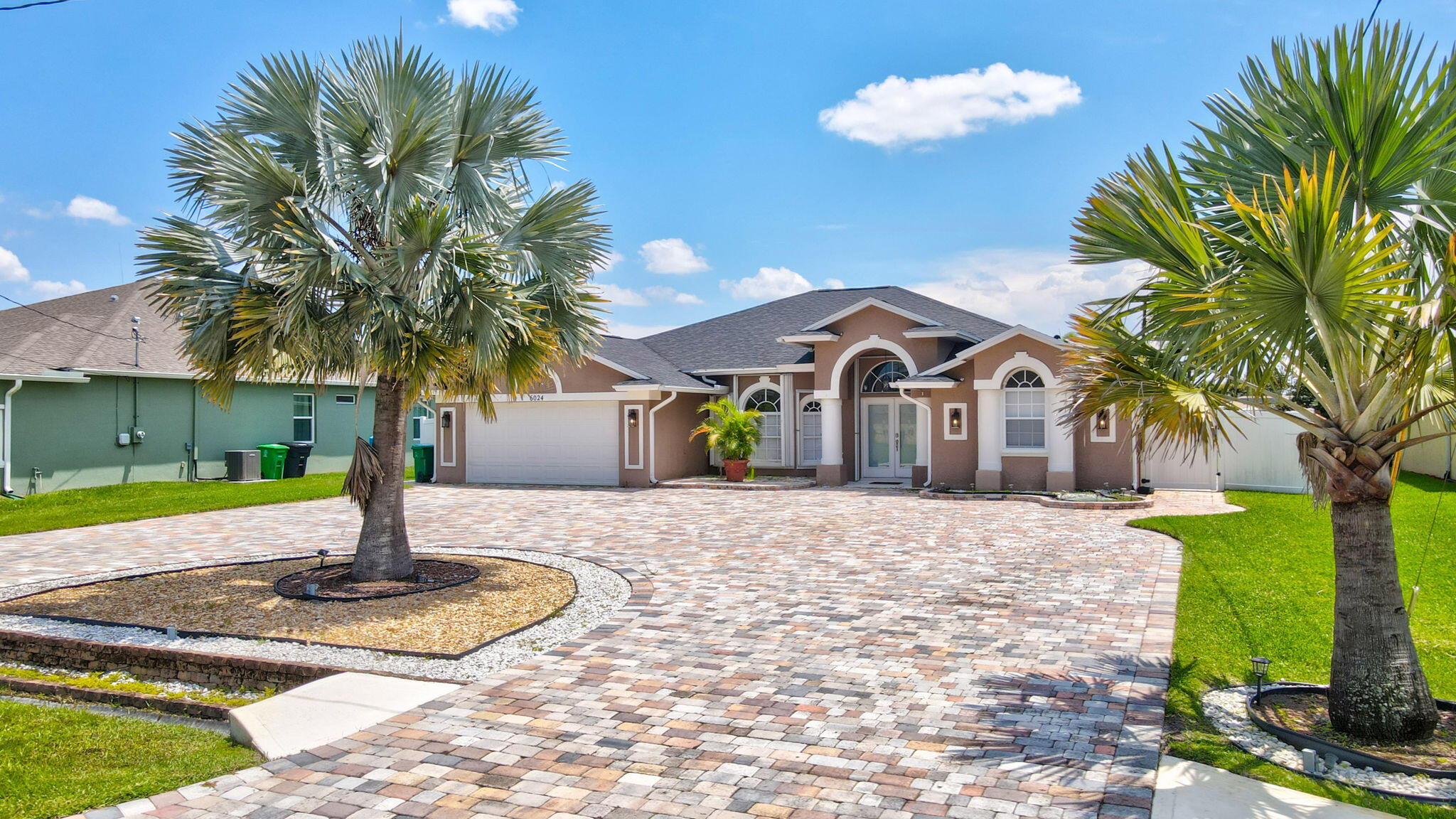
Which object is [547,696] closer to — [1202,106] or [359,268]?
[359,268]

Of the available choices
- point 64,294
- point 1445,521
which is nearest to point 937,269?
point 1445,521

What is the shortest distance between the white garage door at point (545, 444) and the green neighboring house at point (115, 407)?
3.96 meters

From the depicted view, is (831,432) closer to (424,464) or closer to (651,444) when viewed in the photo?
(651,444)

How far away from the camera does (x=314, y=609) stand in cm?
830

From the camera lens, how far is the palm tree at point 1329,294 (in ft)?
14.5

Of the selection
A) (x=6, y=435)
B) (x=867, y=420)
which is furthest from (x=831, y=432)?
(x=6, y=435)

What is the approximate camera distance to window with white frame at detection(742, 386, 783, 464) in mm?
21688

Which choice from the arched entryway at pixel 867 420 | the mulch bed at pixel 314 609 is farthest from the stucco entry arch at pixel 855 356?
the mulch bed at pixel 314 609

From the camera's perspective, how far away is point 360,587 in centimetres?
910

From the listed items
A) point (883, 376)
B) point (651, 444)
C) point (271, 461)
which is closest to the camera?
point (651, 444)

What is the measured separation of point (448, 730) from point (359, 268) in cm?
500

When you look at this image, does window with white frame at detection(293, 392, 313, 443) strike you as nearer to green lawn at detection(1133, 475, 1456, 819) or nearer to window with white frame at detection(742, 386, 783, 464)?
window with white frame at detection(742, 386, 783, 464)

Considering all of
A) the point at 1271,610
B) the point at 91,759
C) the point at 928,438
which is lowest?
the point at 91,759

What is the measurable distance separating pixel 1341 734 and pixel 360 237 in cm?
947
